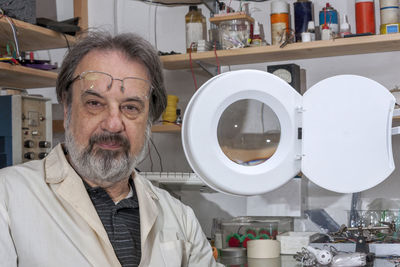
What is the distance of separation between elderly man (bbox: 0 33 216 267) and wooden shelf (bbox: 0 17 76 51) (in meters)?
0.46

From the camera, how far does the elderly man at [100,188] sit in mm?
1332

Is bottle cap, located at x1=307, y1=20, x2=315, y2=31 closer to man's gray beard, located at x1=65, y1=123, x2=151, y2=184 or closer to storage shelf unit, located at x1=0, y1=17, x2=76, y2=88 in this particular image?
storage shelf unit, located at x1=0, y1=17, x2=76, y2=88

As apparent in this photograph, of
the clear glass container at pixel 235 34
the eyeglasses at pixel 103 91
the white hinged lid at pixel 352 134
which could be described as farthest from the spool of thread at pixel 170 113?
the white hinged lid at pixel 352 134

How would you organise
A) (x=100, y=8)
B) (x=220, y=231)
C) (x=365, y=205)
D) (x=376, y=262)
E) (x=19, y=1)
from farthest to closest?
(x=100, y=8)
(x=365, y=205)
(x=220, y=231)
(x=19, y=1)
(x=376, y=262)

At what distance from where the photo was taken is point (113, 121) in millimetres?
1452

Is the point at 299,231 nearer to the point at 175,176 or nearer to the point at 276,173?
the point at 175,176

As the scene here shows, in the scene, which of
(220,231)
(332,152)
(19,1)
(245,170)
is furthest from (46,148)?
(332,152)

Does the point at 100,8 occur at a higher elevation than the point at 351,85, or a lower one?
higher

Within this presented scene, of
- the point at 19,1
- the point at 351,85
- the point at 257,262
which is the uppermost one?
the point at 19,1

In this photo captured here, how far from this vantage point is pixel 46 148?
2014 millimetres

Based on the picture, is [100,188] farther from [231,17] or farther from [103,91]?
[231,17]

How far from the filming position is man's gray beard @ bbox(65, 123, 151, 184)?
58.0 inches

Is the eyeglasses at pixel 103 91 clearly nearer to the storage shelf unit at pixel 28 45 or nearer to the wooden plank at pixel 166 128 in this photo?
the storage shelf unit at pixel 28 45

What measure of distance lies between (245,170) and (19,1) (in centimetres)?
110
